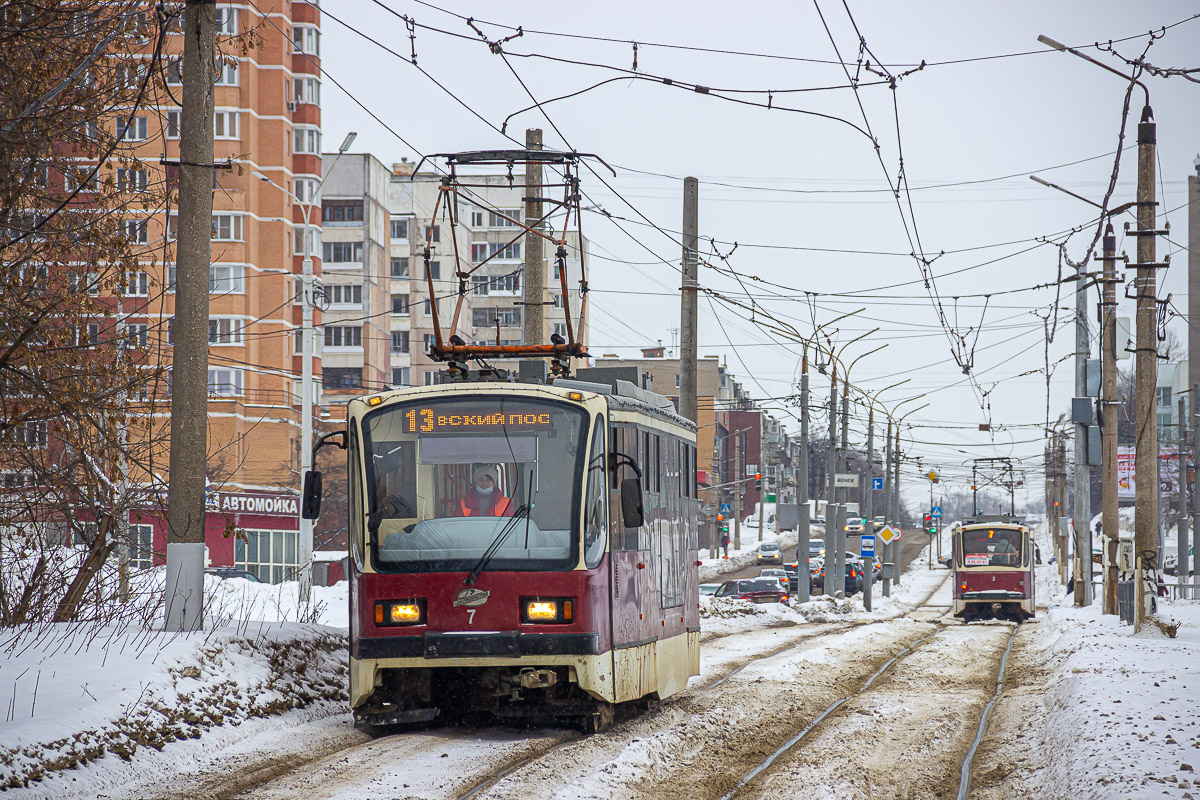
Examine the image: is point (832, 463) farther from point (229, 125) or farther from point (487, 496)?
point (229, 125)

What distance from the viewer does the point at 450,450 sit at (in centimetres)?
1127

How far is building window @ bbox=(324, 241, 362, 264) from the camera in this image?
3504 inches

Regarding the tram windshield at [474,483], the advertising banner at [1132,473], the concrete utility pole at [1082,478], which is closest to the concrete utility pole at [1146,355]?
the concrete utility pole at [1082,478]

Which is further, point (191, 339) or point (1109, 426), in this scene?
point (1109, 426)

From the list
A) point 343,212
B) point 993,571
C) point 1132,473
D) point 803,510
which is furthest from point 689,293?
point 343,212

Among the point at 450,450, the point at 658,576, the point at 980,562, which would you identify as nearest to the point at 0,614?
the point at 450,450

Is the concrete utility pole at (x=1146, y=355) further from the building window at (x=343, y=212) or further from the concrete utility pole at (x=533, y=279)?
the building window at (x=343, y=212)

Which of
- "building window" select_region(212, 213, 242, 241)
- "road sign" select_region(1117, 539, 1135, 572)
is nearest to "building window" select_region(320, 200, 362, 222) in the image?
"building window" select_region(212, 213, 242, 241)

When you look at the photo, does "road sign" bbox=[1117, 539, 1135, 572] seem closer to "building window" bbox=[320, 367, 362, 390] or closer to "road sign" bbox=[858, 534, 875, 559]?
"road sign" bbox=[858, 534, 875, 559]

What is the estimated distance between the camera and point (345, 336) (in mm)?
88250

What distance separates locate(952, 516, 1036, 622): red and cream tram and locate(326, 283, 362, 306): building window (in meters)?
57.2

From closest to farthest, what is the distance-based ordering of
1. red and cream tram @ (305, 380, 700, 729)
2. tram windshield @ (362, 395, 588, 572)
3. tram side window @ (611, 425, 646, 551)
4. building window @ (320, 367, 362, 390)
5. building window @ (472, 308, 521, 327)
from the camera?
1. red and cream tram @ (305, 380, 700, 729)
2. tram windshield @ (362, 395, 588, 572)
3. tram side window @ (611, 425, 646, 551)
4. building window @ (320, 367, 362, 390)
5. building window @ (472, 308, 521, 327)

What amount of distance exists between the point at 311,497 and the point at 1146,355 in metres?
17.8

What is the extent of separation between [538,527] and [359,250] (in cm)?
7993
